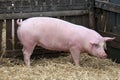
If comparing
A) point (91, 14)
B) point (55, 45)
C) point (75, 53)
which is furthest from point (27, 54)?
point (91, 14)

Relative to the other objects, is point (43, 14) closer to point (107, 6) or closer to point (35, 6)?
point (35, 6)

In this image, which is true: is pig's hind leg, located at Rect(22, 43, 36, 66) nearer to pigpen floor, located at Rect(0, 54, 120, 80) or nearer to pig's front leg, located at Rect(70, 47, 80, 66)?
pigpen floor, located at Rect(0, 54, 120, 80)

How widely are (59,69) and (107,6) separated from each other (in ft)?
5.33

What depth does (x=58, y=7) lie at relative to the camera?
6.48 m

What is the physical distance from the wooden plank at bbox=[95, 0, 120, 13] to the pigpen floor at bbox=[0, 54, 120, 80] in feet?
3.05

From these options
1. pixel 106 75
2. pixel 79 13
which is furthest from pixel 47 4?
pixel 106 75

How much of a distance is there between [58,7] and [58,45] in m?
0.93

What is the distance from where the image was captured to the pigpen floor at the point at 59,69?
5098 millimetres

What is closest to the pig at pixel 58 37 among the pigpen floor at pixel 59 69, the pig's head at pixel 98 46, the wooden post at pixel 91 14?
the pig's head at pixel 98 46

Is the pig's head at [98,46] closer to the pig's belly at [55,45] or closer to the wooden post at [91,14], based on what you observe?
the pig's belly at [55,45]

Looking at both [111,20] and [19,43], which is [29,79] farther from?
[111,20]

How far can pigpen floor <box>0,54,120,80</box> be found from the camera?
5.10 meters

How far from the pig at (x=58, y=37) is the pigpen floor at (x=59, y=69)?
0.24 m

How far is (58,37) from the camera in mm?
5801
